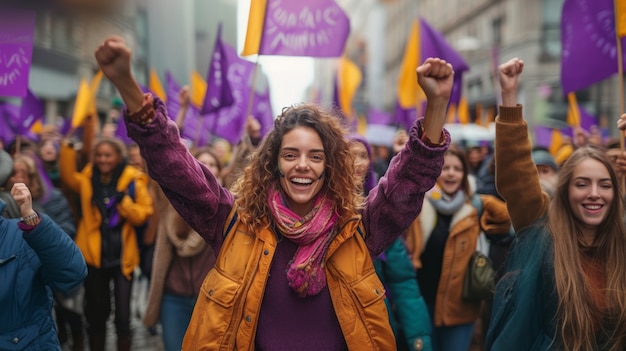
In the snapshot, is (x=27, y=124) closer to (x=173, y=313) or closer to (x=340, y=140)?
Result: (x=173, y=313)

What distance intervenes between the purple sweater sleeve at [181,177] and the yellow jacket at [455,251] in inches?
81.2

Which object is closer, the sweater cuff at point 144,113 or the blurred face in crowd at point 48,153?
the sweater cuff at point 144,113

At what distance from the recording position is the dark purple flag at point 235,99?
840 centimetres

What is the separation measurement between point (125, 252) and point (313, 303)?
3.26 m

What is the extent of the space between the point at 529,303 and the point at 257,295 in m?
1.10

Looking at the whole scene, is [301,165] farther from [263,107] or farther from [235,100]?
[263,107]

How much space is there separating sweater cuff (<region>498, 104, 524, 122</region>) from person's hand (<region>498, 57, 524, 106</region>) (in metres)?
0.02

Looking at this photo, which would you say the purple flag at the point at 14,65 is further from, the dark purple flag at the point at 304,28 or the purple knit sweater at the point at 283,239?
the purple knit sweater at the point at 283,239

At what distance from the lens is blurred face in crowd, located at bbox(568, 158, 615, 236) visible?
2.86m

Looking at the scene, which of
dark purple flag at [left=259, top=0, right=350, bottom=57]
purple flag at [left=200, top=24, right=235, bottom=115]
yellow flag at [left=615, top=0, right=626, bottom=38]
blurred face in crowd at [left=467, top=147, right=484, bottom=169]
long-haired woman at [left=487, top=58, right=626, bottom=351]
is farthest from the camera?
blurred face in crowd at [left=467, top=147, right=484, bottom=169]

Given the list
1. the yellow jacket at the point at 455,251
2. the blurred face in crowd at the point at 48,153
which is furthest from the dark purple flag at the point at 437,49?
the blurred face in crowd at the point at 48,153

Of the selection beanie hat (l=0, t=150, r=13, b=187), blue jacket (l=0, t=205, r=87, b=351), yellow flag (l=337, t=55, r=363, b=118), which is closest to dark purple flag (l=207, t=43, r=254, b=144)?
yellow flag (l=337, t=55, r=363, b=118)

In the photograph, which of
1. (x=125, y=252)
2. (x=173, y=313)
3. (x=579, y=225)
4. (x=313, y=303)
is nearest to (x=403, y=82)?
(x=125, y=252)

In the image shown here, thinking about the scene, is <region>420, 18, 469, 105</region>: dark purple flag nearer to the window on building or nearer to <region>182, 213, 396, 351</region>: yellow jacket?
<region>182, 213, 396, 351</region>: yellow jacket
